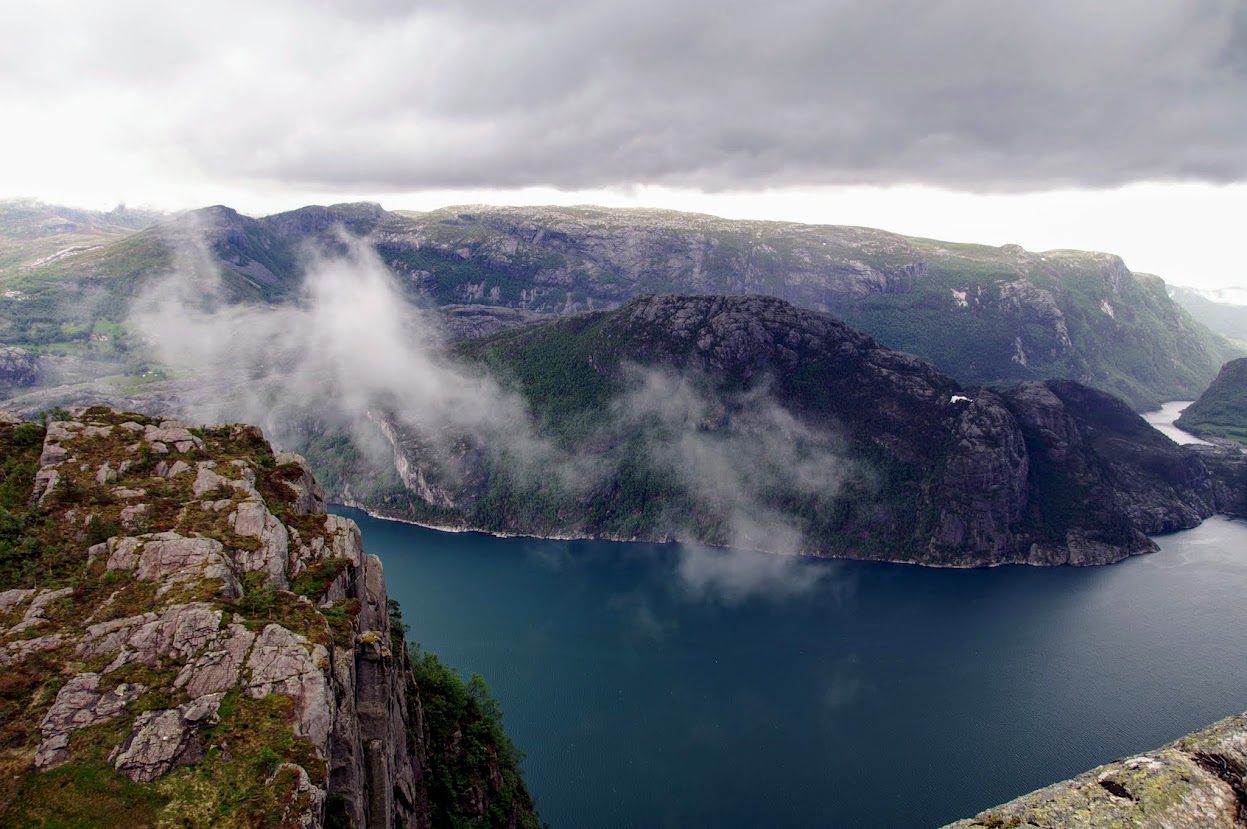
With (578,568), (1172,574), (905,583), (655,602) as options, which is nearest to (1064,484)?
(1172,574)

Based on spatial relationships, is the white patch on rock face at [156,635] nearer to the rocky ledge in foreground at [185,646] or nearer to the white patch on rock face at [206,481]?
the rocky ledge in foreground at [185,646]

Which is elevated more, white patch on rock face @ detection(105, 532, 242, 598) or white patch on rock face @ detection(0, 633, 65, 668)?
white patch on rock face @ detection(105, 532, 242, 598)

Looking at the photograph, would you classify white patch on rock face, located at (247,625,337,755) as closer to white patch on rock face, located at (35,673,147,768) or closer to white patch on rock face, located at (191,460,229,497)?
white patch on rock face, located at (35,673,147,768)

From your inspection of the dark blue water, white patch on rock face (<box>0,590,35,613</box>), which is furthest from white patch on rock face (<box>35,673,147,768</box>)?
the dark blue water

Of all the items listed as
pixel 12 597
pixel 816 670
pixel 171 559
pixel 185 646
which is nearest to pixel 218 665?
pixel 185 646

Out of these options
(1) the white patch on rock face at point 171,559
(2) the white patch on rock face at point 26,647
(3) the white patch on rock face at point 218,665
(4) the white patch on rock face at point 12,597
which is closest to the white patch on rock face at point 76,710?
(3) the white patch on rock face at point 218,665
